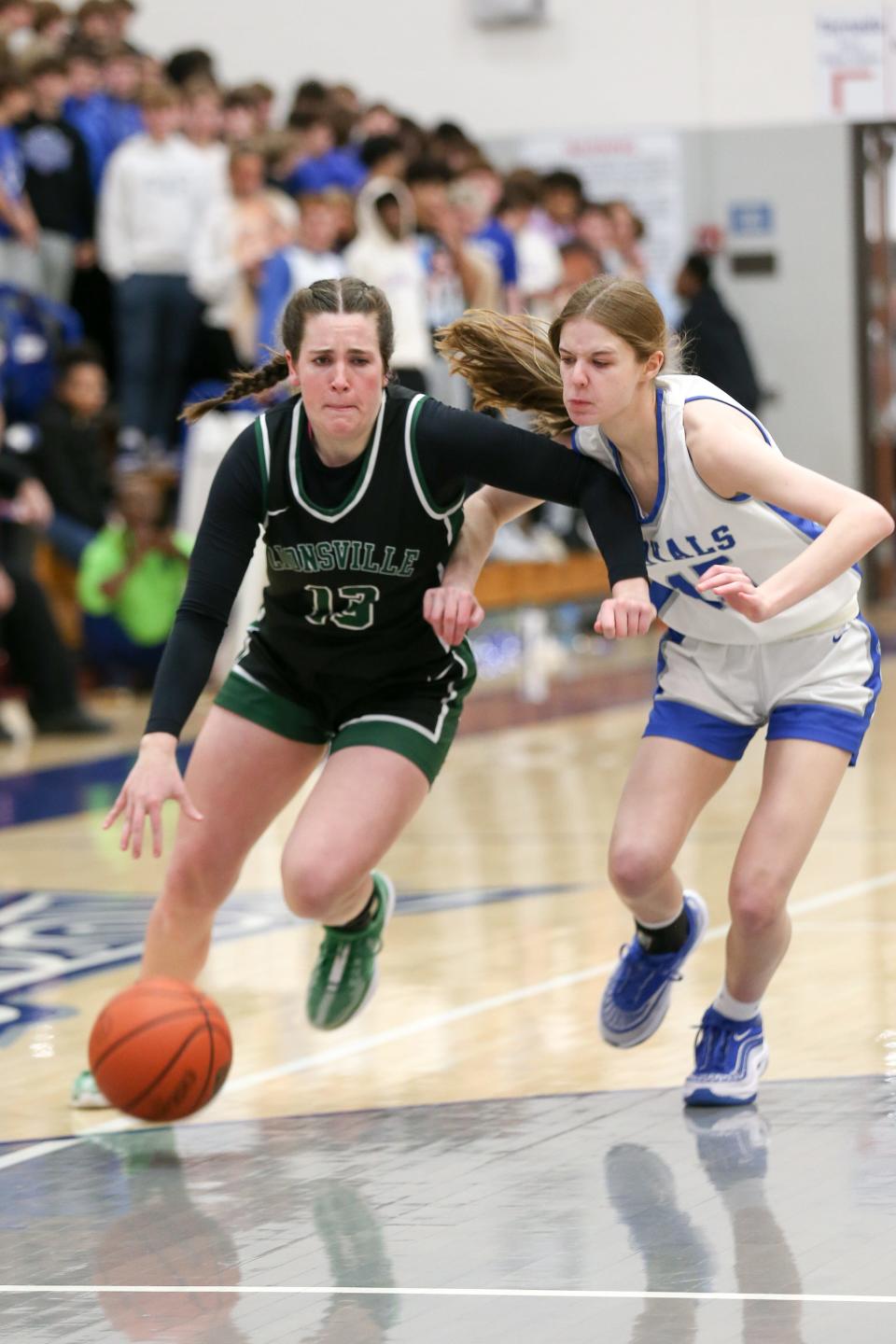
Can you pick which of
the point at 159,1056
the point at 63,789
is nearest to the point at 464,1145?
the point at 159,1056

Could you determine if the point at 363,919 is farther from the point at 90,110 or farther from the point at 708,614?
the point at 90,110

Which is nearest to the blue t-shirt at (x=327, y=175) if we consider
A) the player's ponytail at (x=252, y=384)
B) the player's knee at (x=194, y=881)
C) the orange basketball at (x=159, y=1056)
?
the player's ponytail at (x=252, y=384)

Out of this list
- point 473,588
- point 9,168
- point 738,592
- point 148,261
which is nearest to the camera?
point 738,592

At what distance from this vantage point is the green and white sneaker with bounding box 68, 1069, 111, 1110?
4695mm

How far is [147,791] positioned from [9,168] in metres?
8.38

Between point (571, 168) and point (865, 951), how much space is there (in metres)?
11.4

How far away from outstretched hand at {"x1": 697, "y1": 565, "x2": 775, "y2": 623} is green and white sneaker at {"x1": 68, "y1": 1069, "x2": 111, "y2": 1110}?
1757mm

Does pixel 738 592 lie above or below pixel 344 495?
below

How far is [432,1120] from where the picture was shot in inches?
177

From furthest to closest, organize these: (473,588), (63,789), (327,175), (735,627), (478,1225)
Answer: (327,175) < (63,789) < (473,588) < (735,627) < (478,1225)

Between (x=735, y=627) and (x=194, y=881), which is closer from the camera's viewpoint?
(x=735, y=627)

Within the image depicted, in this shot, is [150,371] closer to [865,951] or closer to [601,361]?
[865,951]

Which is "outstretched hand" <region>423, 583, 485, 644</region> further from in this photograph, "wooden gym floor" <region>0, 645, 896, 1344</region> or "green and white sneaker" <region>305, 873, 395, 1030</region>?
"wooden gym floor" <region>0, 645, 896, 1344</region>

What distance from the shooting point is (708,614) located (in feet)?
14.6
